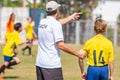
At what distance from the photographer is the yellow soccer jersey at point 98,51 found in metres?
8.44

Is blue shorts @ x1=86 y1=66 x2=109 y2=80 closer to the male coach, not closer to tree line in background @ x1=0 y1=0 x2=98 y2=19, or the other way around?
the male coach

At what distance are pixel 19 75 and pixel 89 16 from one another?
38236 millimetres

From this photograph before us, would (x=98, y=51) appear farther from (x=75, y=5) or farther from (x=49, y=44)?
(x=75, y=5)

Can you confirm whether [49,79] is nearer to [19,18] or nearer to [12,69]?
[12,69]

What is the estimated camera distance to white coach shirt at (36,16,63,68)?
7.82 m

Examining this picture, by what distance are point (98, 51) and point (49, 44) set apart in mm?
974

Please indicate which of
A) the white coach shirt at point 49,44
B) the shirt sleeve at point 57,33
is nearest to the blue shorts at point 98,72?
the white coach shirt at point 49,44

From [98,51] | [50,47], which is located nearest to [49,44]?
[50,47]

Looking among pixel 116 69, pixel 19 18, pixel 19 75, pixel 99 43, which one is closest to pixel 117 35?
pixel 19 18

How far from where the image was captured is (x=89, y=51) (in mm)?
8453

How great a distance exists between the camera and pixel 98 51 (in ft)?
27.7

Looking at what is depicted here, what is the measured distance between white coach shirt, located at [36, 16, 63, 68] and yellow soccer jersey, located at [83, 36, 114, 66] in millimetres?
745

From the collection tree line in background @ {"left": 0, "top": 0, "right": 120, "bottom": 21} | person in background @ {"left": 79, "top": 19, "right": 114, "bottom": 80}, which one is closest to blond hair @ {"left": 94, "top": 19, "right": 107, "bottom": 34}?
person in background @ {"left": 79, "top": 19, "right": 114, "bottom": 80}

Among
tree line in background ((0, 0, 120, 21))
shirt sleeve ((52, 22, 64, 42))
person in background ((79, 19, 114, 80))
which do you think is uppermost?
shirt sleeve ((52, 22, 64, 42))
